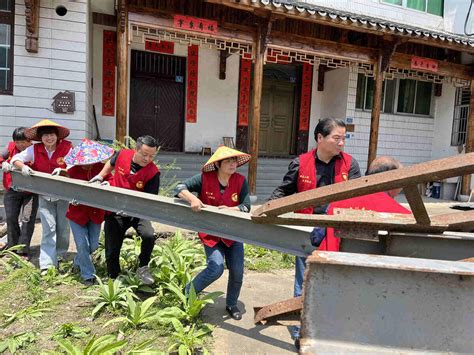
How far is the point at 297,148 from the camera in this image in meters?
11.4

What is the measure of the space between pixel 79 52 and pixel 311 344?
6457 mm

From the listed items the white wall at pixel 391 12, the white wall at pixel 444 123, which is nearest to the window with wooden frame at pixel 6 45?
the white wall at pixel 391 12

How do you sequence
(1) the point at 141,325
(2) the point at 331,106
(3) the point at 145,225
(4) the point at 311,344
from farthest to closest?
(2) the point at 331,106 → (3) the point at 145,225 → (1) the point at 141,325 → (4) the point at 311,344

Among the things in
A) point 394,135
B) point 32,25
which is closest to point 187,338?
point 32,25

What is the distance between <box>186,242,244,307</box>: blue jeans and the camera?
3.15 metres

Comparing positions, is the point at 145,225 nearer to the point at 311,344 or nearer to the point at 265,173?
the point at 311,344

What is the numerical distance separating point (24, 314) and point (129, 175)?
142 cm

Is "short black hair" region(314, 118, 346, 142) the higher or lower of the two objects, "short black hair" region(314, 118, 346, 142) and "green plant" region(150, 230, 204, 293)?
the higher

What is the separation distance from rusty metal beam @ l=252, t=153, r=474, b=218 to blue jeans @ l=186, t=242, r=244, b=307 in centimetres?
169

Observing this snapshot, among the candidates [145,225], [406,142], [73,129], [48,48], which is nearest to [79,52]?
[48,48]

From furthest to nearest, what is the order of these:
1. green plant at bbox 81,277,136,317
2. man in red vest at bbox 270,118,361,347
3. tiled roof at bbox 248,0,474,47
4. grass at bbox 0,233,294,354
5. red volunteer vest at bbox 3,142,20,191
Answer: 1. tiled roof at bbox 248,0,474,47
2. red volunteer vest at bbox 3,142,20,191
3. green plant at bbox 81,277,136,317
4. man in red vest at bbox 270,118,361,347
5. grass at bbox 0,233,294,354

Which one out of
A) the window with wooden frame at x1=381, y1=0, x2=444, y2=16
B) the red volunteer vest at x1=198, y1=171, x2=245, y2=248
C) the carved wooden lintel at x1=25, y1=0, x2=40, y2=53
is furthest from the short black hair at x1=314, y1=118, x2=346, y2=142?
the window with wooden frame at x1=381, y1=0, x2=444, y2=16

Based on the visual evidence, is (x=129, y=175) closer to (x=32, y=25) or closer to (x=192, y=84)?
(x=32, y=25)

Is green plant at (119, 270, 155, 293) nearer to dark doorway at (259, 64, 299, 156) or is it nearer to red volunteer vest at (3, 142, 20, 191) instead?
red volunteer vest at (3, 142, 20, 191)
